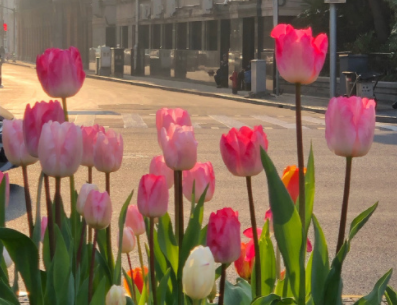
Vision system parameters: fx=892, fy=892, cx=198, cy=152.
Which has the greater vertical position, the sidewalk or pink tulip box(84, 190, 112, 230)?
pink tulip box(84, 190, 112, 230)

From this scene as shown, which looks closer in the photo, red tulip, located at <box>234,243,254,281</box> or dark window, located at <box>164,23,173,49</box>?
red tulip, located at <box>234,243,254,281</box>

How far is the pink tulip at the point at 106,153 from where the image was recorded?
2223mm

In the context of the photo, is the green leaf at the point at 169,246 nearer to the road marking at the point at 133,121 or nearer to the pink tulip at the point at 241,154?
the pink tulip at the point at 241,154

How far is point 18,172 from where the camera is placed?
11.6 metres

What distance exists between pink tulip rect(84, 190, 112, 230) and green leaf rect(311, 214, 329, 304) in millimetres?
482

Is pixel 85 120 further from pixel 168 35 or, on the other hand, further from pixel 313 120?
pixel 168 35

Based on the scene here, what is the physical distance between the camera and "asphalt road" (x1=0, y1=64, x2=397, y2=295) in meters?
7.16

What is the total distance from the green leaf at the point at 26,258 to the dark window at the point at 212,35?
4019 cm

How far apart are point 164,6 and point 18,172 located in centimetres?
3888

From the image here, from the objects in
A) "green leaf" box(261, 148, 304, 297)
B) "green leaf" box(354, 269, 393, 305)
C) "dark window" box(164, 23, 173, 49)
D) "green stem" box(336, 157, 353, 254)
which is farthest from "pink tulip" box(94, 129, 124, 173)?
"dark window" box(164, 23, 173, 49)

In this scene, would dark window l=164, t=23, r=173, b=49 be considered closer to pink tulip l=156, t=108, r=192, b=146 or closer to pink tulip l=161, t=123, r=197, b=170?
pink tulip l=156, t=108, r=192, b=146

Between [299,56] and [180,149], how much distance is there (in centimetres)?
35

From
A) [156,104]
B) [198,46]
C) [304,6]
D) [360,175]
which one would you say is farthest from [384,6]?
[360,175]

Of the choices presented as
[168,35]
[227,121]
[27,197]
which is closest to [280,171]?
[227,121]
